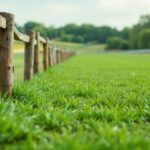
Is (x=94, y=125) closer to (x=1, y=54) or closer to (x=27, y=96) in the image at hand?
(x=27, y=96)

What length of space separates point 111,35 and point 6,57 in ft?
447

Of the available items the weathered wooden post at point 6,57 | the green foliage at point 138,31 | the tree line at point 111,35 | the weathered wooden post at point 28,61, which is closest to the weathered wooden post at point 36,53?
the weathered wooden post at point 28,61

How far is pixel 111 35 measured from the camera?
14038 cm

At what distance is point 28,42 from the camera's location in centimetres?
→ 860

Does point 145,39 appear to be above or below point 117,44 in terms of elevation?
above

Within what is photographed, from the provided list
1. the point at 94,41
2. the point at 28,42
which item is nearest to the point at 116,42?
the point at 94,41

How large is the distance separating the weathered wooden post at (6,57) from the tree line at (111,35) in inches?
4001

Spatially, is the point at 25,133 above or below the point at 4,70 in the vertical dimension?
below

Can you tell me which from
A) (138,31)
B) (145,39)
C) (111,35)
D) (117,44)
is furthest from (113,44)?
(111,35)

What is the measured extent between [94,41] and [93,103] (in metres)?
131

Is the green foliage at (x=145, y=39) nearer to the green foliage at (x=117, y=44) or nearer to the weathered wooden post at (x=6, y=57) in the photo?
the green foliage at (x=117, y=44)

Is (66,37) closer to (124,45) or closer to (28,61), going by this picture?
(124,45)

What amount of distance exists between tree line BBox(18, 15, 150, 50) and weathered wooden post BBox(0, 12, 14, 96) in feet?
333

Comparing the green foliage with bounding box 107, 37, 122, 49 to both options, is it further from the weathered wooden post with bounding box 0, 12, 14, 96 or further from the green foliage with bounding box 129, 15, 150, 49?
the weathered wooden post with bounding box 0, 12, 14, 96
